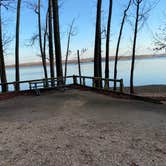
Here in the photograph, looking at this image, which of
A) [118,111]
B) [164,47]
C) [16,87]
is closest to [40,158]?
[118,111]

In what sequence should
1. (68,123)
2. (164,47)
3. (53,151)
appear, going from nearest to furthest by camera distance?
1. (53,151)
2. (68,123)
3. (164,47)

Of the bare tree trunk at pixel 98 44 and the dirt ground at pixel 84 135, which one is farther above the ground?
the bare tree trunk at pixel 98 44

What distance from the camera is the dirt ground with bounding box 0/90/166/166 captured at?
9.79ft

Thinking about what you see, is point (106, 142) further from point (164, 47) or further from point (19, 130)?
point (164, 47)

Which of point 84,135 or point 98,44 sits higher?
point 98,44

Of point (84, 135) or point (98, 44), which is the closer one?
point (84, 135)

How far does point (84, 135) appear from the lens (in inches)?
154

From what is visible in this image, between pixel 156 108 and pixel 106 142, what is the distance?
3190 mm

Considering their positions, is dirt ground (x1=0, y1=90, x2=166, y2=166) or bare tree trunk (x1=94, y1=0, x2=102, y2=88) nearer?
dirt ground (x1=0, y1=90, x2=166, y2=166)

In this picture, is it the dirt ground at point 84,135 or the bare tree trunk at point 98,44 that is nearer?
the dirt ground at point 84,135

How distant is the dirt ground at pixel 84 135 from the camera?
2984mm

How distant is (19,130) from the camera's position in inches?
170

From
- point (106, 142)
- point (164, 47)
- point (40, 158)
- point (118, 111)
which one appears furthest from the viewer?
point (164, 47)

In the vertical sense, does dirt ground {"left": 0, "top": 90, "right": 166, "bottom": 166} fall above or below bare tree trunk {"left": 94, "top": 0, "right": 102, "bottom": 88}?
below
